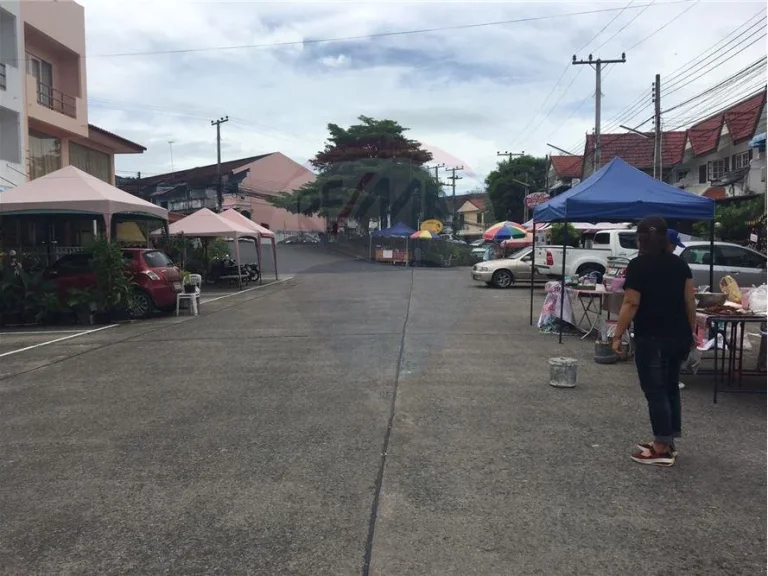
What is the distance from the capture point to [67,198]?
12977 millimetres

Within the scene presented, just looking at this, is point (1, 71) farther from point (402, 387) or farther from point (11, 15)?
point (402, 387)

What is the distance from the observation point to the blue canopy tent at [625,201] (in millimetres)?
9242

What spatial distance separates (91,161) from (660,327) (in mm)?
24682

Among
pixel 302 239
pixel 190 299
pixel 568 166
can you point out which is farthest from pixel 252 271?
pixel 568 166

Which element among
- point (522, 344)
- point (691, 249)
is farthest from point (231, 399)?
point (691, 249)

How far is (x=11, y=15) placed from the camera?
720 inches

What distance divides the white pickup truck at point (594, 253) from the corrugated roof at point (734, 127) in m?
9.16

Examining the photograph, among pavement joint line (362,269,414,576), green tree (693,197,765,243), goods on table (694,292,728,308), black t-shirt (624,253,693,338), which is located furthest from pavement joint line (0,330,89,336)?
green tree (693,197,765,243)

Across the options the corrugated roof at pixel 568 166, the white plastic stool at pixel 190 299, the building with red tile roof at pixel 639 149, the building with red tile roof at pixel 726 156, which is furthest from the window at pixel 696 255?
the corrugated roof at pixel 568 166

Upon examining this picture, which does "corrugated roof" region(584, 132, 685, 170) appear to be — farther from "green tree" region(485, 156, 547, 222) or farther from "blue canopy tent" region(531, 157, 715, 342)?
"blue canopy tent" region(531, 157, 715, 342)

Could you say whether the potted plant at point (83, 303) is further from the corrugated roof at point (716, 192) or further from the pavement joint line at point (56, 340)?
the corrugated roof at point (716, 192)

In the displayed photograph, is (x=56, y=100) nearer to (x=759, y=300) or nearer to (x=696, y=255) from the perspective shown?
(x=696, y=255)

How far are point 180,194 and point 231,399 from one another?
62876 mm

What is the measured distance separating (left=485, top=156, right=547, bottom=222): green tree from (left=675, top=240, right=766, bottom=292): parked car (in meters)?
42.0
